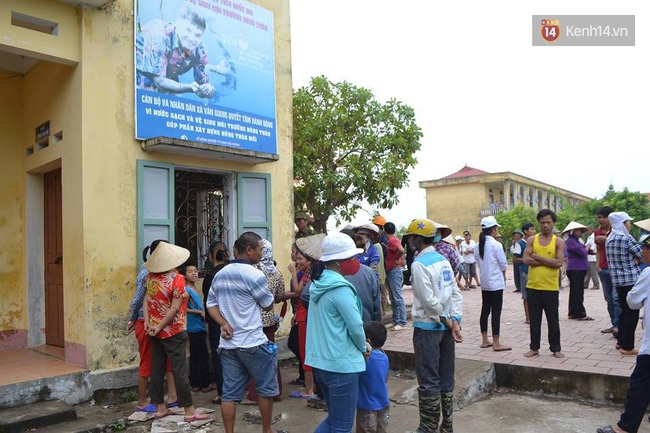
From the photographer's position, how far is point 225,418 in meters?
4.31

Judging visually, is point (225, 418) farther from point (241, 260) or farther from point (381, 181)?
point (381, 181)

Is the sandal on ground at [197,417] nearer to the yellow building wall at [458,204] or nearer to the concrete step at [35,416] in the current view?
the concrete step at [35,416]

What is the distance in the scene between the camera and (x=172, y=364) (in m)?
5.16

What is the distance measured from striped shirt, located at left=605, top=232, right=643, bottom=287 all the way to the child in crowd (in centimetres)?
504

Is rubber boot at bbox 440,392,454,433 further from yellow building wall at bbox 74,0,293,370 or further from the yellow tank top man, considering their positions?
yellow building wall at bbox 74,0,293,370

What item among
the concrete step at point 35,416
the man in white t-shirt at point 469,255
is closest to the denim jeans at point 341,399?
the concrete step at point 35,416

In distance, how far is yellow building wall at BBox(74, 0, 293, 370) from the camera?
5.78 meters

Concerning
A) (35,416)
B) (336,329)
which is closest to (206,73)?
(35,416)

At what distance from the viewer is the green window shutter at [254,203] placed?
7.26 m

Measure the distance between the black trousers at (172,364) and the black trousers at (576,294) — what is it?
6525 mm

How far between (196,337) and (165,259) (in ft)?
4.57

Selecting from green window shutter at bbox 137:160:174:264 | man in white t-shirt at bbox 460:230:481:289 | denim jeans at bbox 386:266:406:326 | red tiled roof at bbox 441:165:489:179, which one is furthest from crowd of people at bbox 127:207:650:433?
red tiled roof at bbox 441:165:489:179

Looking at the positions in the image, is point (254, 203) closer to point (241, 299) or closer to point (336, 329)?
point (241, 299)

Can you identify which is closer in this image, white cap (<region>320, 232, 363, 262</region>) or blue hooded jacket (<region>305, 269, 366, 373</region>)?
blue hooded jacket (<region>305, 269, 366, 373</region>)
